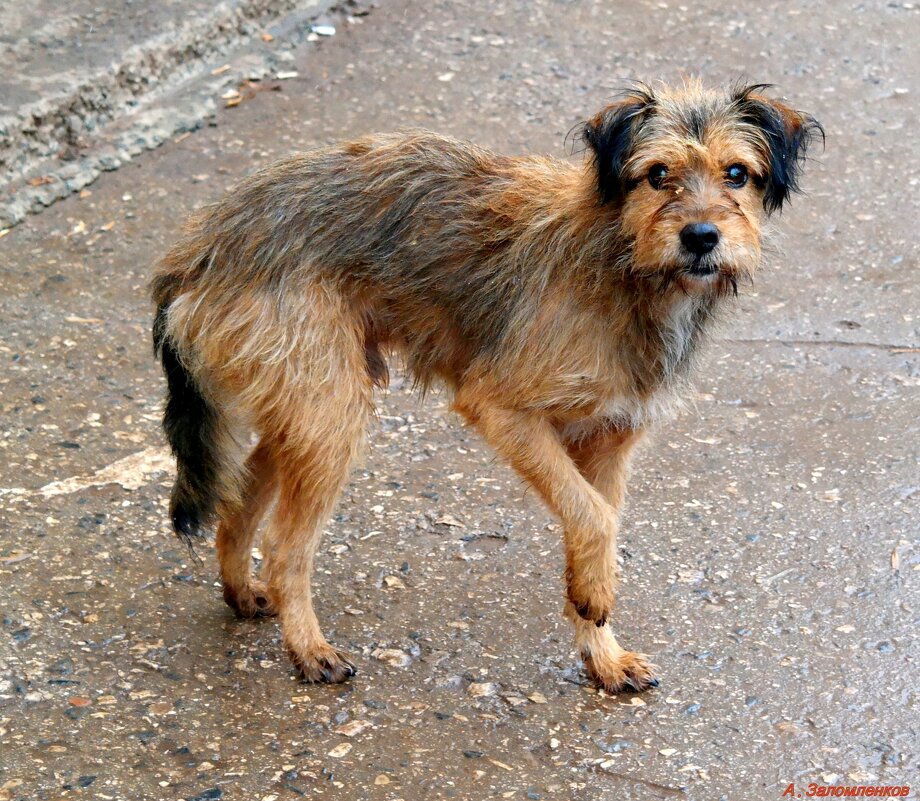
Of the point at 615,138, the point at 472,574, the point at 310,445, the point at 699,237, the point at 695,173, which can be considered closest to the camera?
the point at 699,237

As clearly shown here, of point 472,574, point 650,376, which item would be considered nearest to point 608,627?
point 472,574

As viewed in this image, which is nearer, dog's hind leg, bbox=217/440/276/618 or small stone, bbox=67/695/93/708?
small stone, bbox=67/695/93/708

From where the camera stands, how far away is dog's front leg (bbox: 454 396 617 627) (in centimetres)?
410

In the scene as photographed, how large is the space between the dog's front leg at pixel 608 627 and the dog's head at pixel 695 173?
76cm

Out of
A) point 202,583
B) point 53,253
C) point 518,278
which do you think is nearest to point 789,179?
point 518,278

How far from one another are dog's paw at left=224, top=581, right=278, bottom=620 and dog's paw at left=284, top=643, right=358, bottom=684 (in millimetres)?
291

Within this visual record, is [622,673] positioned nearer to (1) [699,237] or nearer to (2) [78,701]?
(1) [699,237]

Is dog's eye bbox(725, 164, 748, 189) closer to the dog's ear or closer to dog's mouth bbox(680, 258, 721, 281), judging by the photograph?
Answer: the dog's ear

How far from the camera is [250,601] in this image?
179 inches

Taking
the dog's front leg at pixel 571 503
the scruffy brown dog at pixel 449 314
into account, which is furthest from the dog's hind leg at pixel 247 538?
the dog's front leg at pixel 571 503

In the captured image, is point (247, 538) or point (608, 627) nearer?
point (608, 627)

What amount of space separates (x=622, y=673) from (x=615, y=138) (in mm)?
1771

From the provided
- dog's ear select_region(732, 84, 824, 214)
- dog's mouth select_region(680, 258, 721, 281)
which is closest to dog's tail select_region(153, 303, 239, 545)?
dog's mouth select_region(680, 258, 721, 281)

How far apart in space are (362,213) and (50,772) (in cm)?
202
